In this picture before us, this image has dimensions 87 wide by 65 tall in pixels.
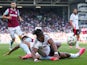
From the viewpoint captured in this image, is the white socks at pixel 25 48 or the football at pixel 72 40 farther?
the football at pixel 72 40

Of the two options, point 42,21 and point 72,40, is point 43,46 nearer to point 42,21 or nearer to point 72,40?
point 72,40

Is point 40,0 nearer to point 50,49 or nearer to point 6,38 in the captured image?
point 6,38

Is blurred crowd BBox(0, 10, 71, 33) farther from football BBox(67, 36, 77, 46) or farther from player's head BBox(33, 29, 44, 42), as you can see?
player's head BBox(33, 29, 44, 42)

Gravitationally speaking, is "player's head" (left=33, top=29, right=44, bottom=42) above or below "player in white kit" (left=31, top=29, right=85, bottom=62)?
above

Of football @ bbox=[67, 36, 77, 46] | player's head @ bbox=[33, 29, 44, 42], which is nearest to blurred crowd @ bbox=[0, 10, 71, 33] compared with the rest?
football @ bbox=[67, 36, 77, 46]

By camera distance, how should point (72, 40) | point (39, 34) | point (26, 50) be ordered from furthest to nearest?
point (72, 40) < point (26, 50) < point (39, 34)

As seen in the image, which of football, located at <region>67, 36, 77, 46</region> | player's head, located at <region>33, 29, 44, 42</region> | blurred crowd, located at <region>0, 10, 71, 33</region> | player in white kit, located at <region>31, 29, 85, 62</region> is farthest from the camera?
blurred crowd, located at <region>0, 10, 71, 33</region>

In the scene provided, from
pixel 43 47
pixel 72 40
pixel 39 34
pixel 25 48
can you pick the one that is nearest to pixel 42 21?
pixel 72 40

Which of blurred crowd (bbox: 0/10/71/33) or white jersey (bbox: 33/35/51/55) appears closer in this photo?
white jersey (bbox: 33/35/51/55)

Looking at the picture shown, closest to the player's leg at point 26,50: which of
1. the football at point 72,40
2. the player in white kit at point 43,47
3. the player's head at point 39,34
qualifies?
the player in white kit at point 43,47

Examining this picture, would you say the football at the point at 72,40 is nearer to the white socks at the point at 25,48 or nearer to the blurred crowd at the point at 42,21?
the white socks at the point at 25,48

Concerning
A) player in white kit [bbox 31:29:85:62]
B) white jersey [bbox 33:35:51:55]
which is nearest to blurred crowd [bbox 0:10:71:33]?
player in white kit [bbox 31:29:85:62]

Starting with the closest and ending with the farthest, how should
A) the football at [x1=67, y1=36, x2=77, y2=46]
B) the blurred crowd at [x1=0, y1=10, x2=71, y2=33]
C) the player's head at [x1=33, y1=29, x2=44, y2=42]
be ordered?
the player's head at [x1=33, y1=29, x2=44, y2=42] → the football at [x1=67, y1=36, x2=77, y2=46] → the blurred crowd at [x1=0, y1=10, x2=71, y2=33]

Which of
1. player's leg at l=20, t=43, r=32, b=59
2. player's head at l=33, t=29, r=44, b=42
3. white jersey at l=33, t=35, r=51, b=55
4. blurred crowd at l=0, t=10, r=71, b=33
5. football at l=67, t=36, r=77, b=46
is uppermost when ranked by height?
player's head at l=33, t=29, r=44, b=42
